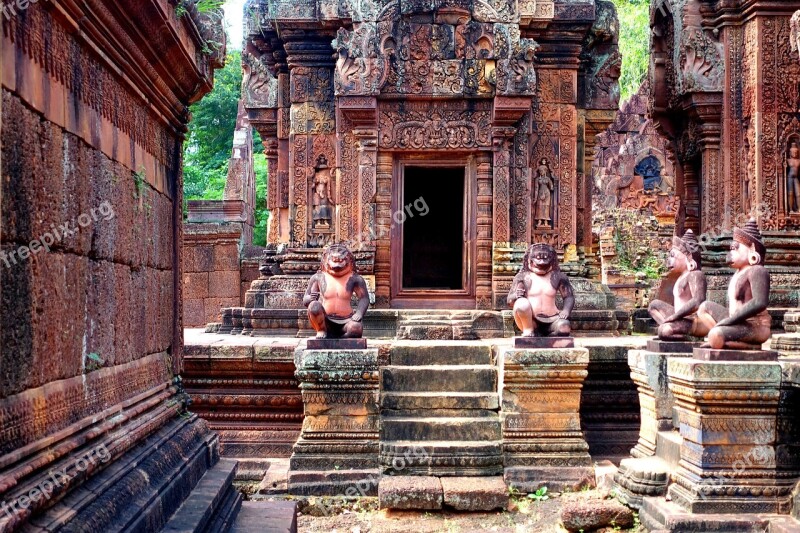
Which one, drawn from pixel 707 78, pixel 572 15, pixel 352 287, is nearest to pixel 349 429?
pixel 352 287

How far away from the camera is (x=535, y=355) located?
6.85 m

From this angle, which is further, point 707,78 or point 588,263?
point 707,78

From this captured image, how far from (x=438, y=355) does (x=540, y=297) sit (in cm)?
117

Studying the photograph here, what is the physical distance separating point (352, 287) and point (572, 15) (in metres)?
4.84

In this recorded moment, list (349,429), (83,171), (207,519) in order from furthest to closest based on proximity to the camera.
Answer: (349,429) → (207,519) → (83,171)

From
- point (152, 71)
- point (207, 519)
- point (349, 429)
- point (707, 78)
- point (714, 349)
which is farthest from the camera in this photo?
point (707, 78)

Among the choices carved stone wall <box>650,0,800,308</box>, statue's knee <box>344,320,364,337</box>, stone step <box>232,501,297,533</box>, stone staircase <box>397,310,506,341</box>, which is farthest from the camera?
carved stone wall <box>650,0,800,308</box>

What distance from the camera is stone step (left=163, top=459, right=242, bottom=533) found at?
3.03m

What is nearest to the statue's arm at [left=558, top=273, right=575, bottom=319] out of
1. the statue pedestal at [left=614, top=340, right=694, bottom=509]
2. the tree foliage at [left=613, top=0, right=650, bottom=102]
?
the statue pedestal at [left=614, top=340, right=694, bottom=509]

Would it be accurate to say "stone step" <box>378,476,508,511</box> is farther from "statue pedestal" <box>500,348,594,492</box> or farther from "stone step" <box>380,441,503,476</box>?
"statue pedestal" <box>500,348,594,492</box>

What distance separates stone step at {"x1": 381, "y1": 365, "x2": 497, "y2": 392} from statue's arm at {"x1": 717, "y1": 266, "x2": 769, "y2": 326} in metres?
2.53

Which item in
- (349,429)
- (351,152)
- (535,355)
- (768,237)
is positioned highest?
(351,152)

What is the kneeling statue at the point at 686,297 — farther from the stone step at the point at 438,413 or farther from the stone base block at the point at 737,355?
the stone step at the point at 438,413

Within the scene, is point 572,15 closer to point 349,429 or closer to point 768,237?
point 768,237
